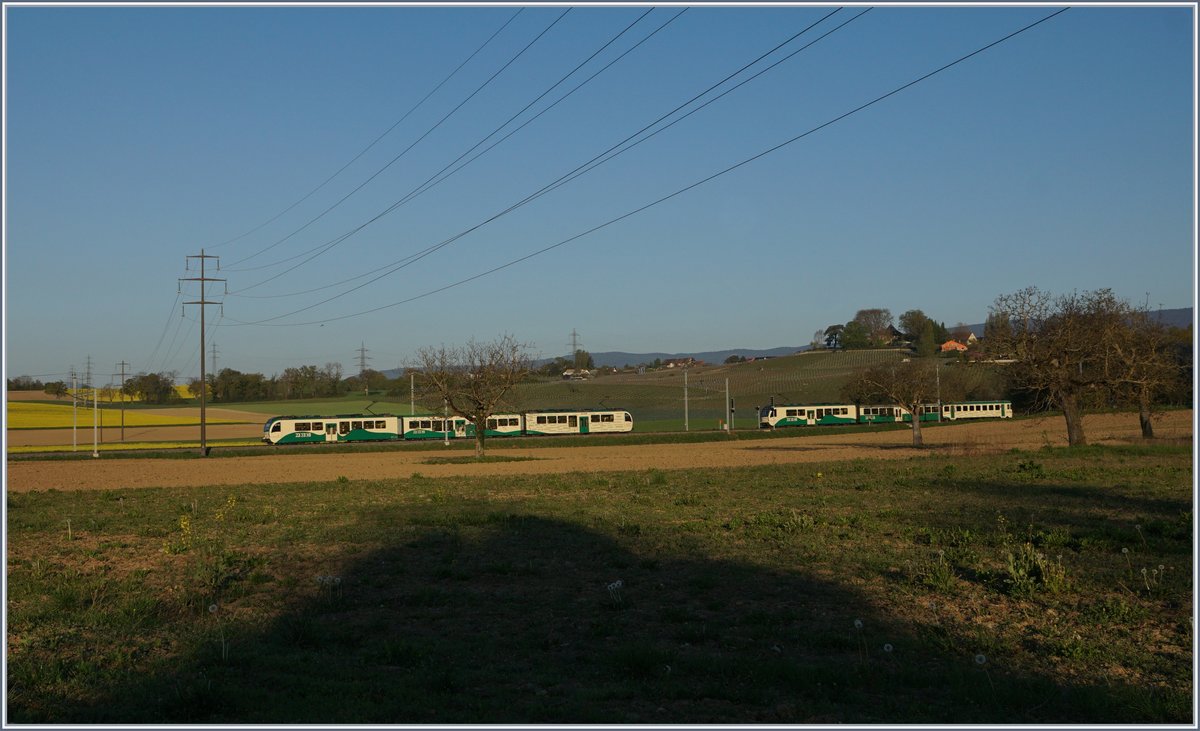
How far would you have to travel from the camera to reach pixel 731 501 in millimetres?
22641

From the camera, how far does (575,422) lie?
9138cm

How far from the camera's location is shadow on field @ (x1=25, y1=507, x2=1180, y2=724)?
732 cm

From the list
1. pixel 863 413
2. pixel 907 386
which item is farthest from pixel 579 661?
pixel 863 413

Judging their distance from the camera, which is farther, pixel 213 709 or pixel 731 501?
pixel 731 501

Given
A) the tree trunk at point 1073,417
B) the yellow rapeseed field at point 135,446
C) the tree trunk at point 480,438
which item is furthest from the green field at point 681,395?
the tree trunk at point 1073,417

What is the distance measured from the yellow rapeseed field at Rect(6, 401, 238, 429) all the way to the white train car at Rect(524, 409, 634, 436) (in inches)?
1661

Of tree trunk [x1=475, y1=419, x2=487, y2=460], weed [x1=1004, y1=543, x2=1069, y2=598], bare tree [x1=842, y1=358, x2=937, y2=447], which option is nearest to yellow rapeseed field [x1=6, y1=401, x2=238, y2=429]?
tree trunk [x1=475, y1=419, x2=487, y2=460]

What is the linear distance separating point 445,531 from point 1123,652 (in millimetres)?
11829

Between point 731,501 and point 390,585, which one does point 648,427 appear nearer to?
point 731,501

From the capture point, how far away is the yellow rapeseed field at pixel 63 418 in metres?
103

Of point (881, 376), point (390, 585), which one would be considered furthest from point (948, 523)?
point (881, 376)

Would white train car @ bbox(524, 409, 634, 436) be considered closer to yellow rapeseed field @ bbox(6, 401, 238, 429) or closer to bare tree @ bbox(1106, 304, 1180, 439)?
yellow rapeseed field @ bbox(6, 401, 238, 429)

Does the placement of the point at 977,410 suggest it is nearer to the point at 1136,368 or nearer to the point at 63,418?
the point at 1136,368

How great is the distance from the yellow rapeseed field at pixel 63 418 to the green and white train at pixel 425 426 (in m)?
32.3
